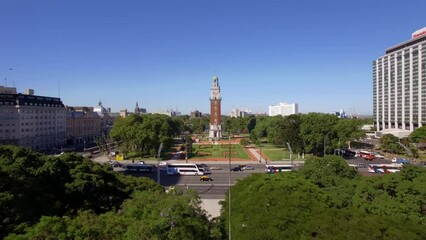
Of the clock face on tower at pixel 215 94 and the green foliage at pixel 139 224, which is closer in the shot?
the green foliage at pixel 139 224

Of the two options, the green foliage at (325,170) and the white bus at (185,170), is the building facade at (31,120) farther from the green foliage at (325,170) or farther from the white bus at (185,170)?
the green foliage at (325,170)

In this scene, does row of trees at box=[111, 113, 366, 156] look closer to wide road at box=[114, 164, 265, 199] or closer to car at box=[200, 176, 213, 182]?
wide road at box=[114, 164, 265, 199]

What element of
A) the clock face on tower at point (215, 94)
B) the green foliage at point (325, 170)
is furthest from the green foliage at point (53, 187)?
the clock face on tower at point (215, 94)

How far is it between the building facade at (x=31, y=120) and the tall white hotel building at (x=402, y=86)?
91146mm

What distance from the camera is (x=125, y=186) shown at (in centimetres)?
2533

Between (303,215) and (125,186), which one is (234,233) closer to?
(303,215)

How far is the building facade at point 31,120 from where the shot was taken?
6775 cm

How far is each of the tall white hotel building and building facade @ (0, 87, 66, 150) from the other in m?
91.1

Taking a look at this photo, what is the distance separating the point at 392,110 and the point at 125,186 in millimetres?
98254

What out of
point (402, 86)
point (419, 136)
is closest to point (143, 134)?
point (419, 136)

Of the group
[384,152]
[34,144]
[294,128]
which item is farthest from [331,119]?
[34,144]

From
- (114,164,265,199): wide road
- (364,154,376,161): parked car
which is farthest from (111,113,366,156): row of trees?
(114,164,265,199): wide road

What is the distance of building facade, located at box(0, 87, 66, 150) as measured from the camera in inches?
2667

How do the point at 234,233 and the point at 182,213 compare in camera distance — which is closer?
the point at 182,213
